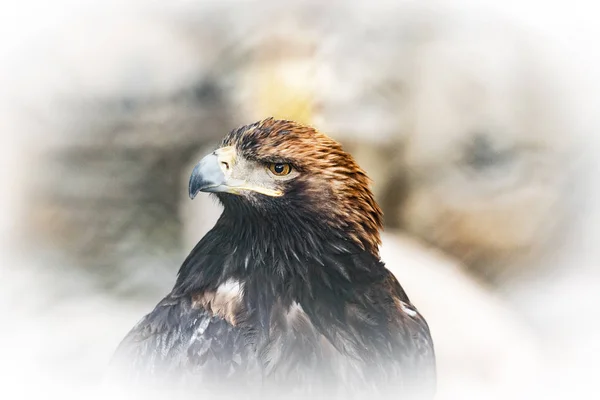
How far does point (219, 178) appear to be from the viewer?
1161 mm

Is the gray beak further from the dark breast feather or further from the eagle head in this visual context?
the dark breast feather

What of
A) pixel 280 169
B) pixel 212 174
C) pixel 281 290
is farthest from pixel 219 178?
pixel 281 290

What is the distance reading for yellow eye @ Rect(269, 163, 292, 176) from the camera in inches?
47.1

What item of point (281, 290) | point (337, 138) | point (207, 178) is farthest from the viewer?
point (337, 138)

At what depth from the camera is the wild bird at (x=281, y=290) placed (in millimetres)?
1189

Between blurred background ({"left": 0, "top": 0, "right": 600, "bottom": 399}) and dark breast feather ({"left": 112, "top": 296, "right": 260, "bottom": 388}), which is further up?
blurred background ({"left": 0, "top": 0, "right": 600, "bottom": 399})

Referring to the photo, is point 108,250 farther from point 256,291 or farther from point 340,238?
point 340,238

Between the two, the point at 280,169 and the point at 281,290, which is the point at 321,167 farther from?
the point at 281,290

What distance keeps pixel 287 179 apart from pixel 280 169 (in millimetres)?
24

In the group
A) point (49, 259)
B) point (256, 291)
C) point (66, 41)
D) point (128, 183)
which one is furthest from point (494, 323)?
point (66, 41)

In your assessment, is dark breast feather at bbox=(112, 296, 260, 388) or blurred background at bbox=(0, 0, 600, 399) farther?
blurred background at bbox=(0, 0, 600, 399)

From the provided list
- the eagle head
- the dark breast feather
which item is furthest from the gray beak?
the dark breast feather

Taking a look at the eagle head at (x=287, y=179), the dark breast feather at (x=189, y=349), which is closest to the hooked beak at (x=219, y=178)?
the eagle head at (x=287, y=179)

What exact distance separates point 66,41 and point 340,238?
0.82m
